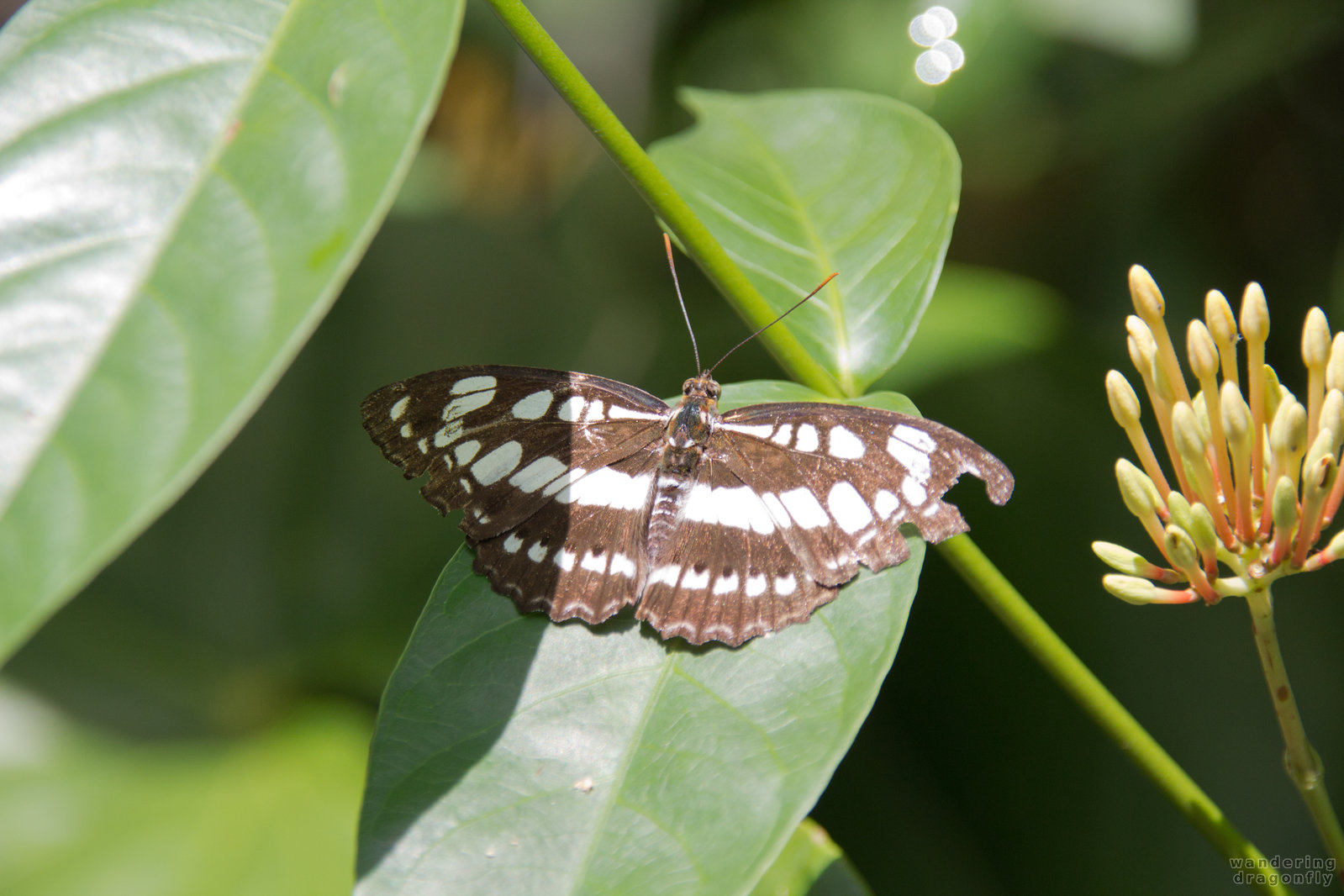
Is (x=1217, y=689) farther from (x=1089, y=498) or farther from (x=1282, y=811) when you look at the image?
(x=1089, y=498)

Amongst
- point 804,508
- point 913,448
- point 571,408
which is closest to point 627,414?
point 571,408

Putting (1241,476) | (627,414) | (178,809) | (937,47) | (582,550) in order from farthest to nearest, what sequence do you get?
(937,47) → (178,809) → (627,414) → (582,550) → (1241,476)

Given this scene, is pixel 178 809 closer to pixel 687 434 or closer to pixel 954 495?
pixel 687 434

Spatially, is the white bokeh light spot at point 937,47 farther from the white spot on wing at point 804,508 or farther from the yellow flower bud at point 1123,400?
the yellow flower bud at point 1123,400

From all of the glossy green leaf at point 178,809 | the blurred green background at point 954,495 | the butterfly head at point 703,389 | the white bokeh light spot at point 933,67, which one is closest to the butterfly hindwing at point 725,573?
the butterfly head at point 703,389

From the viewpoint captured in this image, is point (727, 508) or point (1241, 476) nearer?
point (1241, 476)

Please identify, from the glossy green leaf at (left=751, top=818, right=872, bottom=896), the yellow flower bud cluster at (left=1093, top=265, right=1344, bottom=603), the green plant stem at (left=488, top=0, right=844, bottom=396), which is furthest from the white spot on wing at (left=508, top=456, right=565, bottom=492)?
the yellow flower bud cluster at (left=1093, top=265, right=1344, bottom=603)
